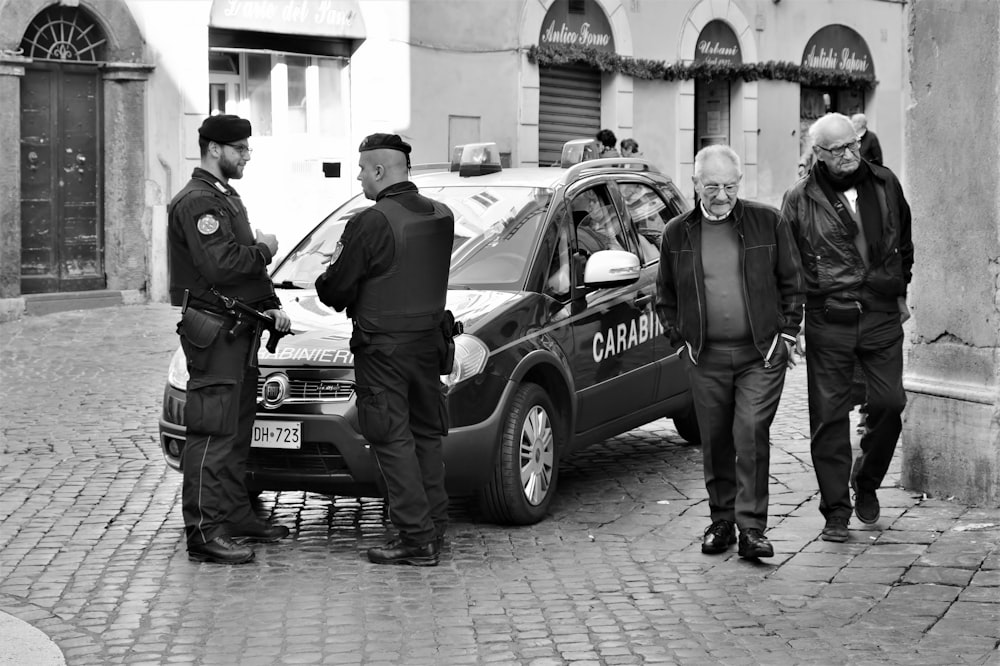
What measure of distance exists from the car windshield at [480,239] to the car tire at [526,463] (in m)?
0.63

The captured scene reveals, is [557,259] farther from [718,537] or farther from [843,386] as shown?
[718,537]

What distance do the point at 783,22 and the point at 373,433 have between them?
837 inches

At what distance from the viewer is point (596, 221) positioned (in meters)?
8.13

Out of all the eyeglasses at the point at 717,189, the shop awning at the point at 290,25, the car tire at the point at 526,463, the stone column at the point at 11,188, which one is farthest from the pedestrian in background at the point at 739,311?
the shop awning at the point at 290,25

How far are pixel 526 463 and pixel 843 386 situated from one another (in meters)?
1.49

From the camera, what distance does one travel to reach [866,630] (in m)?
5.39

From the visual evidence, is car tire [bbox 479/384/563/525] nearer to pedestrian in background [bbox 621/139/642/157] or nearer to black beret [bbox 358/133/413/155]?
black beret [bbox 358/133/413/155]

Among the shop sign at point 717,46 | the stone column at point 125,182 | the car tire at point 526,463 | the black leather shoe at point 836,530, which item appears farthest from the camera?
the shop sign at point 717,46

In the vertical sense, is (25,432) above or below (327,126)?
below

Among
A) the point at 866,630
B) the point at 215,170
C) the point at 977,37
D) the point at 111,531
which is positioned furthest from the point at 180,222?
the point at 977,37

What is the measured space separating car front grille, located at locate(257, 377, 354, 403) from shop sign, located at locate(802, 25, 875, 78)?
21.2 m

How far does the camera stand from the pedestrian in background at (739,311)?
6359 millimetres

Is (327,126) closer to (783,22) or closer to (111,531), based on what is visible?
(783,22)

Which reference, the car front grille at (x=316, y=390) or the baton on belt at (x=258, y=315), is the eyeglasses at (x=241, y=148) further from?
the car front grille at (x=316, y=390)
